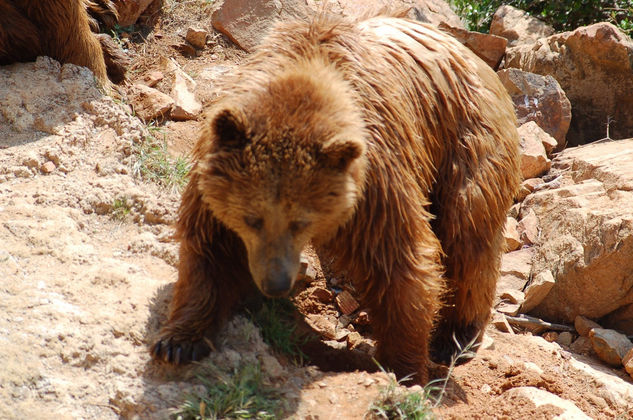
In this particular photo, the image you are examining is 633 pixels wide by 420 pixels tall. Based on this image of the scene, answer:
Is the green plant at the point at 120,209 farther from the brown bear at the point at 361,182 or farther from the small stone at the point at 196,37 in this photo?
the small stone at the point at 196,37

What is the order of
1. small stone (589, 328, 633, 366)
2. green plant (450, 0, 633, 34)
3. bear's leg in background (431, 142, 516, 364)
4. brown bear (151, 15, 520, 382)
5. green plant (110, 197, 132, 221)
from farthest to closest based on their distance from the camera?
green plant (450, 0, 633, 34) < small stone (589, 328, 633, 366) < green plant (110, 197, 132, 221) < bear's leg in background (431, 142, 516, 364) < brown bear (151, 15, 520, 382)

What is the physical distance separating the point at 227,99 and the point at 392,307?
163 cm

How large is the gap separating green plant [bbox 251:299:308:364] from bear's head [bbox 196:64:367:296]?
0.85m

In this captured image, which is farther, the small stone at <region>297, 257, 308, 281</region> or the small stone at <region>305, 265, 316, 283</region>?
the small stone at <region>305, 265, 316, 283</region>

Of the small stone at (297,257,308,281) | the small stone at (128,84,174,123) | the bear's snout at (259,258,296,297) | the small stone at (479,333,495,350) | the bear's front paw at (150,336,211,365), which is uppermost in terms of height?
the small stone at (128,84,174,123)

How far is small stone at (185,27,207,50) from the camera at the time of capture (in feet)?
24.4

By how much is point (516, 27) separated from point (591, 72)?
1287 mm

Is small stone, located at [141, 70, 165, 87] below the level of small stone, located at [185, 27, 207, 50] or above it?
below

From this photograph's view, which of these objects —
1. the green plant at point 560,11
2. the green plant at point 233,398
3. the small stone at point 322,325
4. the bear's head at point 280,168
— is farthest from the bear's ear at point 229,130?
the green plant at point 560,11

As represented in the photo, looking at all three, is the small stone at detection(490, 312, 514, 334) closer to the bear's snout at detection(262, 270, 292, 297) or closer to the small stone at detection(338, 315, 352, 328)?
the small stone at detection(338, 315, 352, 328)

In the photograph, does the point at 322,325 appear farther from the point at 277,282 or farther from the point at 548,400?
the point at 277,282

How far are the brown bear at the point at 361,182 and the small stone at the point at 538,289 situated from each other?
0.82 m

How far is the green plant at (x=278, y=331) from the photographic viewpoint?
4785mm

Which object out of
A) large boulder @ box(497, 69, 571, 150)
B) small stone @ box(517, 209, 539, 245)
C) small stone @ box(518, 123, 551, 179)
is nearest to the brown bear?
small stone @ box(517, 209, 539, 245)
